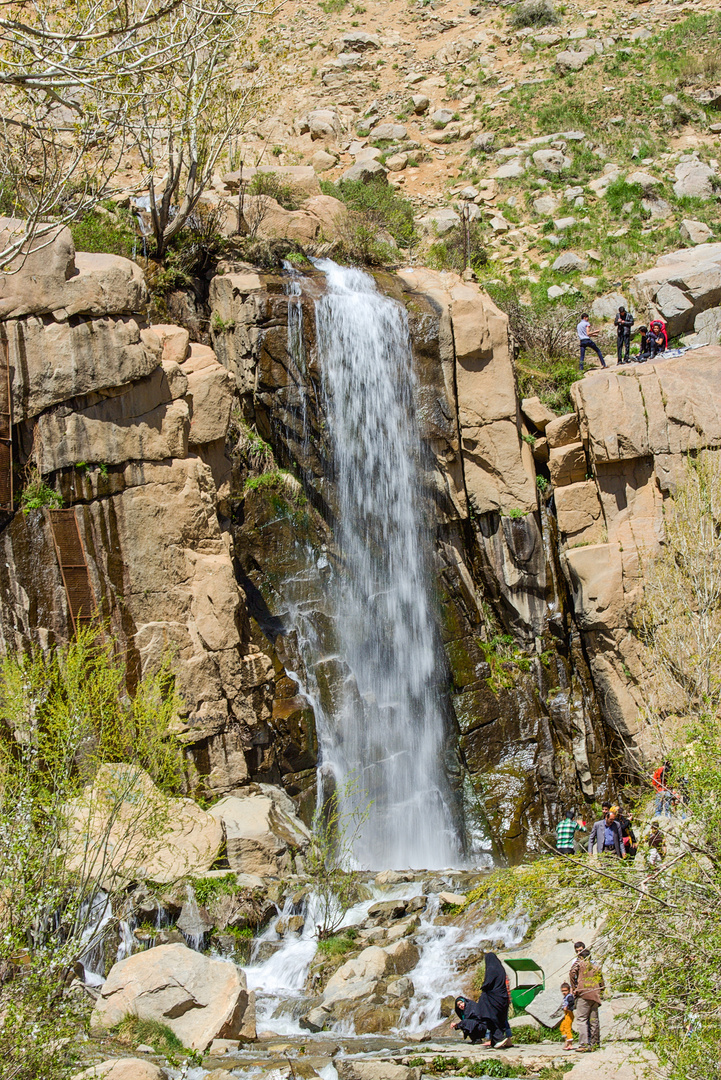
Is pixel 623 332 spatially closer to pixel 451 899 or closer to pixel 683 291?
pixel 683 291

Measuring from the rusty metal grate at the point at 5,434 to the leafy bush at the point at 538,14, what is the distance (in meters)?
35.8

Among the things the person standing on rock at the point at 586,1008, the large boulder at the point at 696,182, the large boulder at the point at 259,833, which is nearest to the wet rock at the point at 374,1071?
the person standing on rock at the point at 586,1008

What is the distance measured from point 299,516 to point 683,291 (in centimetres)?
1300

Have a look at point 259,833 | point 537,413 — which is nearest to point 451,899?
point 259,833

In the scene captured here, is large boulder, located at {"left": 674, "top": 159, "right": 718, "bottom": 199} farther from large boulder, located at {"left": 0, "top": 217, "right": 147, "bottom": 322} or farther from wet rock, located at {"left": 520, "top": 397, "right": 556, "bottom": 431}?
large boulder, located at {"left": 0, "top": 217, "right": 147, "bottom": 322}

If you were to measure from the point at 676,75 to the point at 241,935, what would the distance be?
37.2 m

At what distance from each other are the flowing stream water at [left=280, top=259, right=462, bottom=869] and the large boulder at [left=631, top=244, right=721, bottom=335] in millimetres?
8440

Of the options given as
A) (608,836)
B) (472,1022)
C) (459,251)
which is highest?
(459,251)

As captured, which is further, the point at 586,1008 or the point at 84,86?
the point at 586,1008

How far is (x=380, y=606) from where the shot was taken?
1906 centimetres

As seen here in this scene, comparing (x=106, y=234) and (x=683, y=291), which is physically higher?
(x=106, y=234)

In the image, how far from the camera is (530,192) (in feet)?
109

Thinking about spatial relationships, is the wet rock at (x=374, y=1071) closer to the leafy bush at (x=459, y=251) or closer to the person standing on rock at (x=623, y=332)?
the person standing on rock at (x=623, y=332)

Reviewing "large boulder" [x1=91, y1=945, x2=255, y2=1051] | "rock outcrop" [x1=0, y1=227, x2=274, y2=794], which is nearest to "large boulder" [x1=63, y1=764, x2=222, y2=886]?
"large boulder" [x1=91, y1=945, x2=255, y2=1051]
